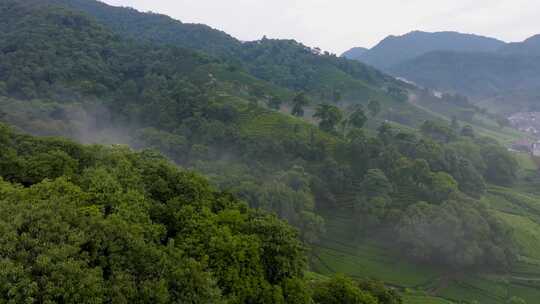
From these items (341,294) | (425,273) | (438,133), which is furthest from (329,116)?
(341,294)

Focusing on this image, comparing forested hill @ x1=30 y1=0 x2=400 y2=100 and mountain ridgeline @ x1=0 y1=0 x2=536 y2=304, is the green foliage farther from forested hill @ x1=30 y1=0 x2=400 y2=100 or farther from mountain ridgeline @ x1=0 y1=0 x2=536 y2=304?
forested hill @ x1=30 y1=0 x2=400 y2=100

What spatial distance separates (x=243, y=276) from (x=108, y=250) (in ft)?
25.2

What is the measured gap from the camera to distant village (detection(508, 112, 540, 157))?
11100 cm

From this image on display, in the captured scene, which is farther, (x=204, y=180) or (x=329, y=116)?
(x=329, y=116)

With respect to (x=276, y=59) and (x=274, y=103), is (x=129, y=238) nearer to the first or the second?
(x=274, y=103)

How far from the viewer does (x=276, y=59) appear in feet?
551

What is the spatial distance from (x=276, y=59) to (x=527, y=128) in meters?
109

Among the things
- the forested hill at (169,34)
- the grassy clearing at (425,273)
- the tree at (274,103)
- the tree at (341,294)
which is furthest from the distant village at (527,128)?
→ the forested hill at (169,34)

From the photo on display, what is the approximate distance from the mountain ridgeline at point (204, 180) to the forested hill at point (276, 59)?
70.1 inches

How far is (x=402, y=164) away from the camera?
6531 centimetres

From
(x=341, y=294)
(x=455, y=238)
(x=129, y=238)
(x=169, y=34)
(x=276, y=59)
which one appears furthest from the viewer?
(x=169, y=34)

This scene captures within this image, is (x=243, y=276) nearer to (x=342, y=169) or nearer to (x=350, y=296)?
(x=350, y=296)

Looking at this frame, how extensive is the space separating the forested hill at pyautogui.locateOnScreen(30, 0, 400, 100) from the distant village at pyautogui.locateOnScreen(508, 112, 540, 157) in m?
50.9

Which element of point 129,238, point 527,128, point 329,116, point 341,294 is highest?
point 527,128
